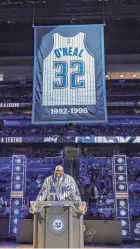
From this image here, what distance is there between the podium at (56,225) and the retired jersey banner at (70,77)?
280cm

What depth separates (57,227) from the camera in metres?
4.12

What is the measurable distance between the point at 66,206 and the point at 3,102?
15.7 m

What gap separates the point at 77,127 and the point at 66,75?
11526 millimetres

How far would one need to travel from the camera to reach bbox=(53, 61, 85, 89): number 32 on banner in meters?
6.99

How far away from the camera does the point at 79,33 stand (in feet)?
23.9

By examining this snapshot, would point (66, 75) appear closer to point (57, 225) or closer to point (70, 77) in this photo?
point (70, 77)

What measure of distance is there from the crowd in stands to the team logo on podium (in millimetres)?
13618

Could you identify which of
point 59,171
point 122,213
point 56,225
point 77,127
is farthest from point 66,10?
point 77,127

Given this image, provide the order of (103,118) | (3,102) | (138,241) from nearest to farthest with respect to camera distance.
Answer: (103,118) < (138,241) < (3,102)

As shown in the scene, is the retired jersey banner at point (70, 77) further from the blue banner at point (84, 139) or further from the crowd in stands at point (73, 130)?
the crowd in stands at point (73, 130)

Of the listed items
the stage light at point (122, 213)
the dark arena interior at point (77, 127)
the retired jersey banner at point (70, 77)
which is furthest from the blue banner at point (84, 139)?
the retired jersey banner at point (70, 77)

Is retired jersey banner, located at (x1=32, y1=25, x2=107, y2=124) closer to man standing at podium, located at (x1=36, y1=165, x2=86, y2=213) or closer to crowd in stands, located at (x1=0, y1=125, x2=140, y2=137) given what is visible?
man standing at podium, located at (x1=36, y1=165, x2=86, y2=213)

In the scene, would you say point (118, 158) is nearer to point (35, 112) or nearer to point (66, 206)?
point (35, 112)

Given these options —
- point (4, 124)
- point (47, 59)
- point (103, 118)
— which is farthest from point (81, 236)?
point (4, 124)
